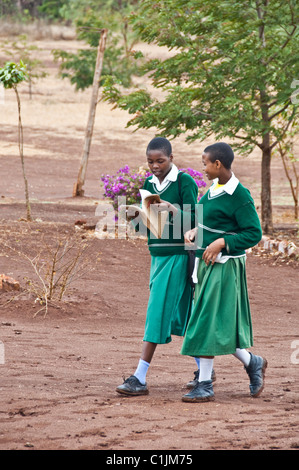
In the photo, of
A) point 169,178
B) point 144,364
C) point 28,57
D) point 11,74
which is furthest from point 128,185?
point 28,57

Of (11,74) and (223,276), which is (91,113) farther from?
(223,276)

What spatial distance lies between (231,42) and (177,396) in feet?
31.1

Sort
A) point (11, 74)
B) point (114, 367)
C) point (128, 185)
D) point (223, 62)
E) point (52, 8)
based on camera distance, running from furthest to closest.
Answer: point (52, 8)
point (223, 62)
point (128, 185)
point (11, 74)
point (114, 367)

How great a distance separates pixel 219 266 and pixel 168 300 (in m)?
0.44

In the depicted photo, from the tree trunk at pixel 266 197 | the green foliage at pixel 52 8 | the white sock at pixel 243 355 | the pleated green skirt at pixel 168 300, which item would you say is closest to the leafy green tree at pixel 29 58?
the green foliage at pixel 52 8

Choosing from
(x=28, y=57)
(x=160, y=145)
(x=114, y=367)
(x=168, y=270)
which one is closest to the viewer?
(x=160, y=145)

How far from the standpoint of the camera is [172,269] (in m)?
4.92

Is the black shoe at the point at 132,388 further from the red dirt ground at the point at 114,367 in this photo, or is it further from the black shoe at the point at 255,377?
the black shoe at the point at 255,377

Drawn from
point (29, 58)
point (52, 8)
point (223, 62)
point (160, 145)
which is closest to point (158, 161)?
point (160, 145)

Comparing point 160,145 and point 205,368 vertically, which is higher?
point 160,145

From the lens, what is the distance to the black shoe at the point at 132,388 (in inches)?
189

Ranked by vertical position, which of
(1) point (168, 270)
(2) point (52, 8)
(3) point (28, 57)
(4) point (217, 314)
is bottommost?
(4) point (217, 314)

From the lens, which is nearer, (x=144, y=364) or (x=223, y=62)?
(x=144, y=364)
